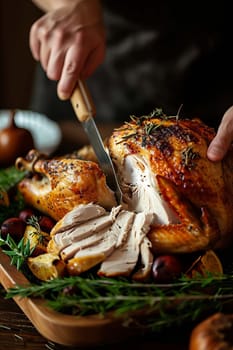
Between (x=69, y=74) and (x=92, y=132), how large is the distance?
9.9 inches

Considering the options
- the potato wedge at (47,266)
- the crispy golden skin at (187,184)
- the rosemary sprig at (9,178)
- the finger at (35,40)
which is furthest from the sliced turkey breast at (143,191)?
the finger at (35,40)

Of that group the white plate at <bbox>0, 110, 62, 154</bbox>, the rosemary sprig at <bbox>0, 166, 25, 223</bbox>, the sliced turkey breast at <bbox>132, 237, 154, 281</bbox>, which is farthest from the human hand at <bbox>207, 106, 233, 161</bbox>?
the white plate at <bbox>0, 110, 62, 154</bbox>

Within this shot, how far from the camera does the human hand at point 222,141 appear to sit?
66.6 inches

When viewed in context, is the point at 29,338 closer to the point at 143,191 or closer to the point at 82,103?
A: the point at 143,191

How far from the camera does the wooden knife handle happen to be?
6.53 ft

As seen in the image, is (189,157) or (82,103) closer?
(189,157)

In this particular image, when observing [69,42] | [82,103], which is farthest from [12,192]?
[69,42]

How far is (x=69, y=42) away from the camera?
219cm

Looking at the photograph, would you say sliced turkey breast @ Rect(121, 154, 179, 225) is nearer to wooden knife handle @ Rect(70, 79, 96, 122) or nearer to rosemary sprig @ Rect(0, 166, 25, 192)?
wooden knife handle @ Rect(70, 79, 96, 122)

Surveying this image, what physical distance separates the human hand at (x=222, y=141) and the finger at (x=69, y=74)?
0.56 meters

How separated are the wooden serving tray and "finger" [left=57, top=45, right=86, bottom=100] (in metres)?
0.79

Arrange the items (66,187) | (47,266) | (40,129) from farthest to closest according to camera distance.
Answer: (40,129) < (66,187) < (47,266)

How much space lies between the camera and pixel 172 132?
1.76m

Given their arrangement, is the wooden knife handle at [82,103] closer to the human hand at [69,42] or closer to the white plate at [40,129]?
the human hand at [69,42]
